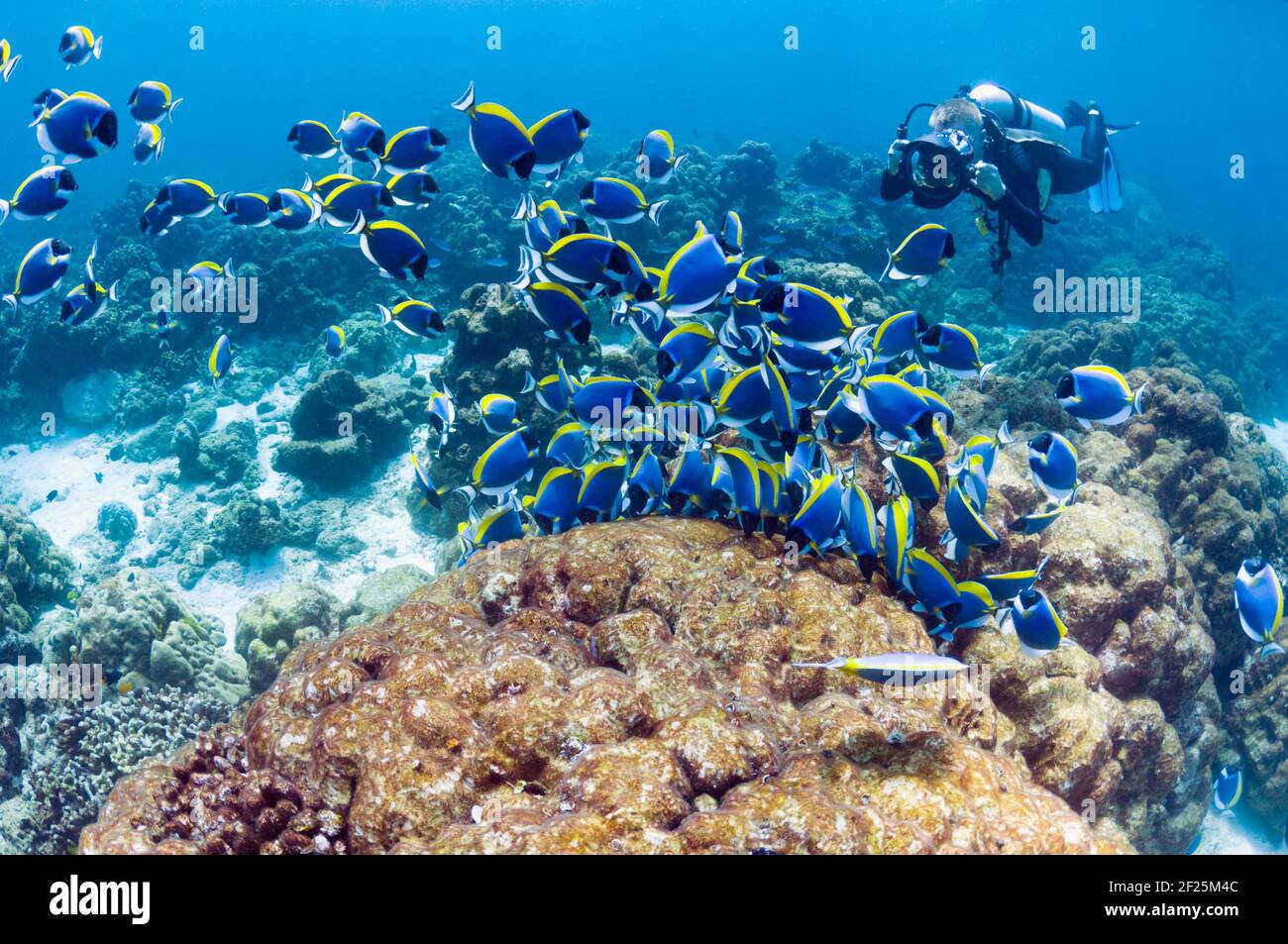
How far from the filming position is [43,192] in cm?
526

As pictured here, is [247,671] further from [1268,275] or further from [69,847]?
[1268,275]

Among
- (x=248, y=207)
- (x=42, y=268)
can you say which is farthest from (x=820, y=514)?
(x=248, y=207)

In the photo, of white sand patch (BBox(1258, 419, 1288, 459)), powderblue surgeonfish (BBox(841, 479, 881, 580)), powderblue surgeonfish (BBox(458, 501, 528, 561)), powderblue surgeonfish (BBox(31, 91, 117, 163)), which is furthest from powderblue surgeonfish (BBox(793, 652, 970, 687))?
white sand patch (BBox(1258, 419, 1288, 459))

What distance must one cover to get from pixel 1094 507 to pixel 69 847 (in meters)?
8.34

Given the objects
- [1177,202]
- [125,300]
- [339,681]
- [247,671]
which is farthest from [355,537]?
[1177,202]

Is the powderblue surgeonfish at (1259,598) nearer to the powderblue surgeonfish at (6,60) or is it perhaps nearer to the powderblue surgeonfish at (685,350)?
the powderblue surgeonfish at (685,350)

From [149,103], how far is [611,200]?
17.3 ft

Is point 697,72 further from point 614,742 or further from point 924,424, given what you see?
point 614,742

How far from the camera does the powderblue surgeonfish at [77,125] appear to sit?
5.04 m

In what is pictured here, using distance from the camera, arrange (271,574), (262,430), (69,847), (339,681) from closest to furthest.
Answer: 1. (339,681)
2. (69,847)
3. (271,574)
4. (262,430)

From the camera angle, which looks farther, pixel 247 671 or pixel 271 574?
pixel 271 574

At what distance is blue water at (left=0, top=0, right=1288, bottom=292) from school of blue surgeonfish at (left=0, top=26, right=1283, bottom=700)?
3392 cm
